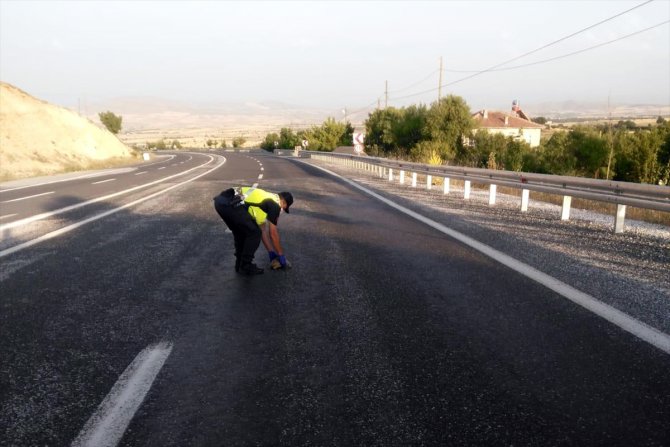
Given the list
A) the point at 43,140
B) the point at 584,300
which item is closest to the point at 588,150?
the point at 584,300

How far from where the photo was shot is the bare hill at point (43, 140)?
35991mm

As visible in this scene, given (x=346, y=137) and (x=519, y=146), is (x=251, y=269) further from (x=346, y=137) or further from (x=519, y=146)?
(x=346, y=137)

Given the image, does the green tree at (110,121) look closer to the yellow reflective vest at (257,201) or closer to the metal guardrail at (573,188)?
the metal guardrail at (573,188)

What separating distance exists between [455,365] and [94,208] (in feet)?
39.7

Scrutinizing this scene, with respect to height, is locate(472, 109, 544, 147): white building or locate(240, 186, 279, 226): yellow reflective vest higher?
locate(472, 109, 544, 147): white building

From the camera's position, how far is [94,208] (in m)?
13.5

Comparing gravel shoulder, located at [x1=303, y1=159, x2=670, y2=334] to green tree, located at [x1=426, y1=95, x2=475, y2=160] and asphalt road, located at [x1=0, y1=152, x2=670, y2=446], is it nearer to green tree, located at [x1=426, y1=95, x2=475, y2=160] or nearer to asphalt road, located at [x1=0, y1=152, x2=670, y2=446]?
asphalt road, located at [x1=0, y1=152, x2=670, y2=446]

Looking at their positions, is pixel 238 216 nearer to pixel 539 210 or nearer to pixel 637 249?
pixel 637 249

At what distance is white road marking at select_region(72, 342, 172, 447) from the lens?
292cm

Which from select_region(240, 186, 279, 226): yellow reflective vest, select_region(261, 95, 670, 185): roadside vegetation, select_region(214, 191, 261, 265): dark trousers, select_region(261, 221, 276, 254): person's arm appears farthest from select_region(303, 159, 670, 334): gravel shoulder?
select_region(261, 95, 670, 185): roadside vegetation

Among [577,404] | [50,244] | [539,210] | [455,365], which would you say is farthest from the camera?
[539,210]

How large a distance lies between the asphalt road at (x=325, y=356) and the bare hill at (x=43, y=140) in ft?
97.7

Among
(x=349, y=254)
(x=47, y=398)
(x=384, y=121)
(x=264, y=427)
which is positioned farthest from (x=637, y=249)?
(x=384, y=121)

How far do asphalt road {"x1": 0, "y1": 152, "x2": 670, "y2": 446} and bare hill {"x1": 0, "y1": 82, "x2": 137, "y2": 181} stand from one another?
29.8m
